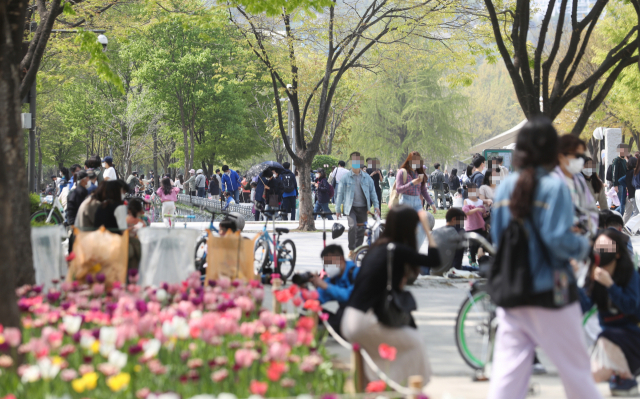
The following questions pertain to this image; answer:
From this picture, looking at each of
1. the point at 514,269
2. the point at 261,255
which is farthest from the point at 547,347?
the point at 261,255

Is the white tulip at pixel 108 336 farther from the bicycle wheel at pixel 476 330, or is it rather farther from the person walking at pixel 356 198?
the person walking at pixel 356 198

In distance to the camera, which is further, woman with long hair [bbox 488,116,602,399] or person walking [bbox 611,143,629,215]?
person walking [bbox 611,143,629,215]

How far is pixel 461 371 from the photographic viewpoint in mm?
5551

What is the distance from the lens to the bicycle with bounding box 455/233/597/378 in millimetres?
5336

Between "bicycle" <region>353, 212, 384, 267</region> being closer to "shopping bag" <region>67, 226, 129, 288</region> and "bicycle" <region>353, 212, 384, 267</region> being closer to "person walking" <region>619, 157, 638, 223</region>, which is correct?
"shopping bag" <region>67, 226, 129, 288</region>

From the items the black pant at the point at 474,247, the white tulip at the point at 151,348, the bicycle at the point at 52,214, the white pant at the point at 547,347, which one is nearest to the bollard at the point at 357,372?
the white pant at the point at 547,347

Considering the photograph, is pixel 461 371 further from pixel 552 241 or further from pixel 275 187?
pixel 275 187

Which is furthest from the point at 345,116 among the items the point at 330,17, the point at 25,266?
the point at 25,266

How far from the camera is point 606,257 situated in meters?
5.10

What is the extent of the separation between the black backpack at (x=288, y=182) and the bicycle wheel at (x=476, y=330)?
14515mm

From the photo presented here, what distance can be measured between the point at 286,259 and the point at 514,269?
6640 millimetres

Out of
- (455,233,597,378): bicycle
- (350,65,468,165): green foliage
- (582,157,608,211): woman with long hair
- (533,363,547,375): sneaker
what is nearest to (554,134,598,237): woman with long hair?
(455,233,597,378): bicycle

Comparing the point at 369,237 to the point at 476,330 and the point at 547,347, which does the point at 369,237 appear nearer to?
the point at 476,330

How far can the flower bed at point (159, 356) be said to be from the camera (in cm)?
344
